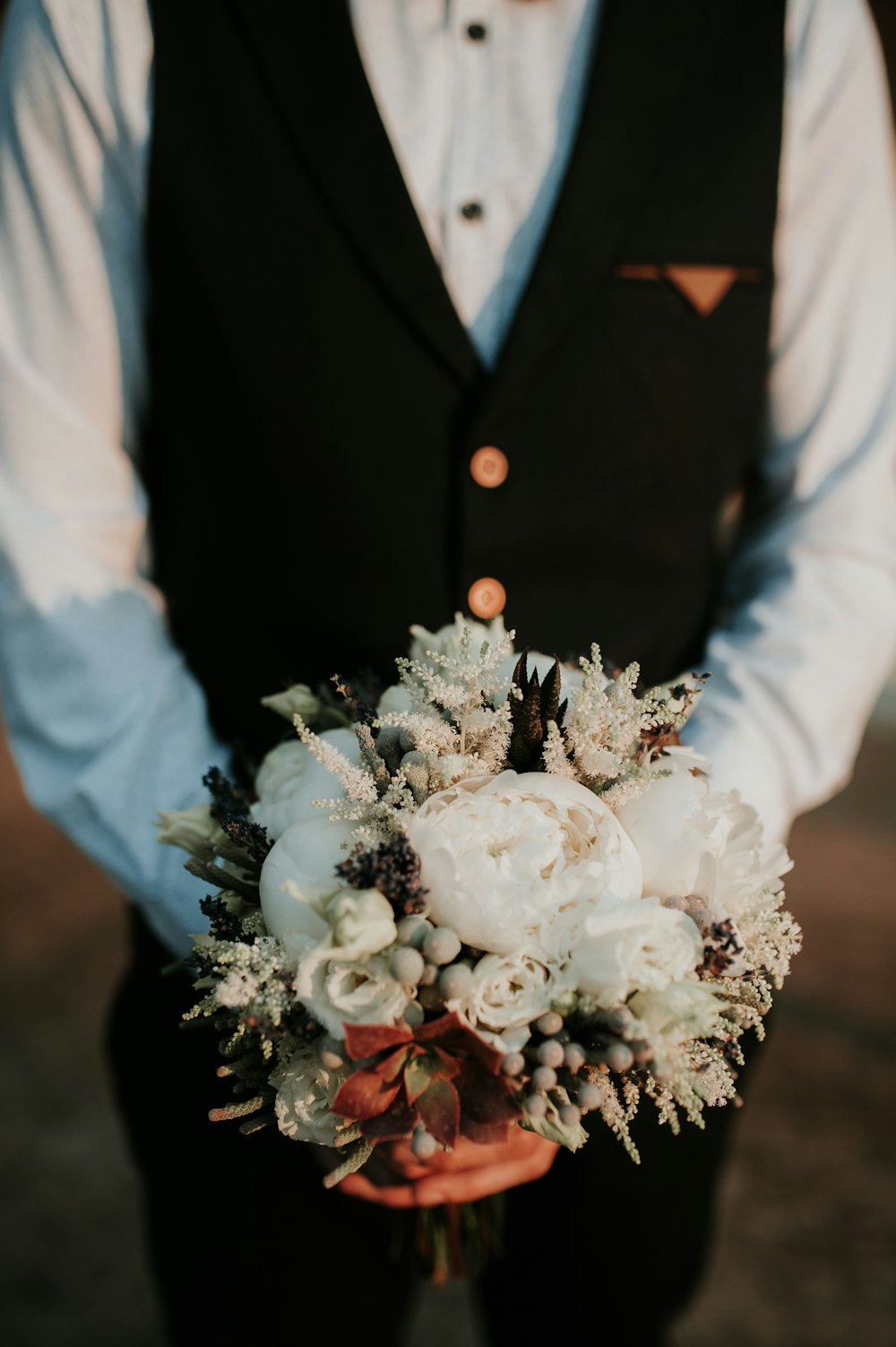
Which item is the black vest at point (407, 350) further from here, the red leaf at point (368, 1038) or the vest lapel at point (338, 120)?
the red leaf at point (368, 1038)

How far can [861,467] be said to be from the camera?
1.25 metres

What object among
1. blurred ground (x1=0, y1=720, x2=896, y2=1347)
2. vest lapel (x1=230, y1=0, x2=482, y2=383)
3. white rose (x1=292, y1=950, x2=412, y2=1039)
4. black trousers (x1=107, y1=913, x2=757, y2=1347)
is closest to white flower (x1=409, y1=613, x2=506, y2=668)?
white rose (x1=292, y1=950, x2=412, y2=1039)

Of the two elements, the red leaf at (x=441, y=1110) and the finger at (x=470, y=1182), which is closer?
the red leaf at (x=441, y=1110)

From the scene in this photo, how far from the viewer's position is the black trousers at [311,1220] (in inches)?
49.5

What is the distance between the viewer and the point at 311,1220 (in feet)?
4.27

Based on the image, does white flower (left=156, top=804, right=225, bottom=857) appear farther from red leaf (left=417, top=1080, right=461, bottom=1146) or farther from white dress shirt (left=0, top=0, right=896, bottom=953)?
red leaf (left=417, top=1080, right=461, bottom=1146)

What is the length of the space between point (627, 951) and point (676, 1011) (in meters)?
0.06

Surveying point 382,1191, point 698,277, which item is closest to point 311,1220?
point 382,1191

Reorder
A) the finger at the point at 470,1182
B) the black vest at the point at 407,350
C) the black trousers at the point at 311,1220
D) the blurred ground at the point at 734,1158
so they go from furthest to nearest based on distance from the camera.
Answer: the blurred ground at the point at 734,1158 < the black trousers at the point at 311,1220 < the black vest at the point at 407,350 < the finger at the point at 470,1182

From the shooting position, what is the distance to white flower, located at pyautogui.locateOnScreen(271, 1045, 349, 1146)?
738 mm

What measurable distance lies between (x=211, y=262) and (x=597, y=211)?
428mm

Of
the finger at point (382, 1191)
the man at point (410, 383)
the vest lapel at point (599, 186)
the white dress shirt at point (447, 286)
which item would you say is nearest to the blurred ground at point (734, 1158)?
the man at point (410, 383)

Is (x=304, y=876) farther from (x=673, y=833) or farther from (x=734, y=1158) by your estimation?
(x=734, y=1158)

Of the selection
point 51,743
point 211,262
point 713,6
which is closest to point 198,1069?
point 51,743
